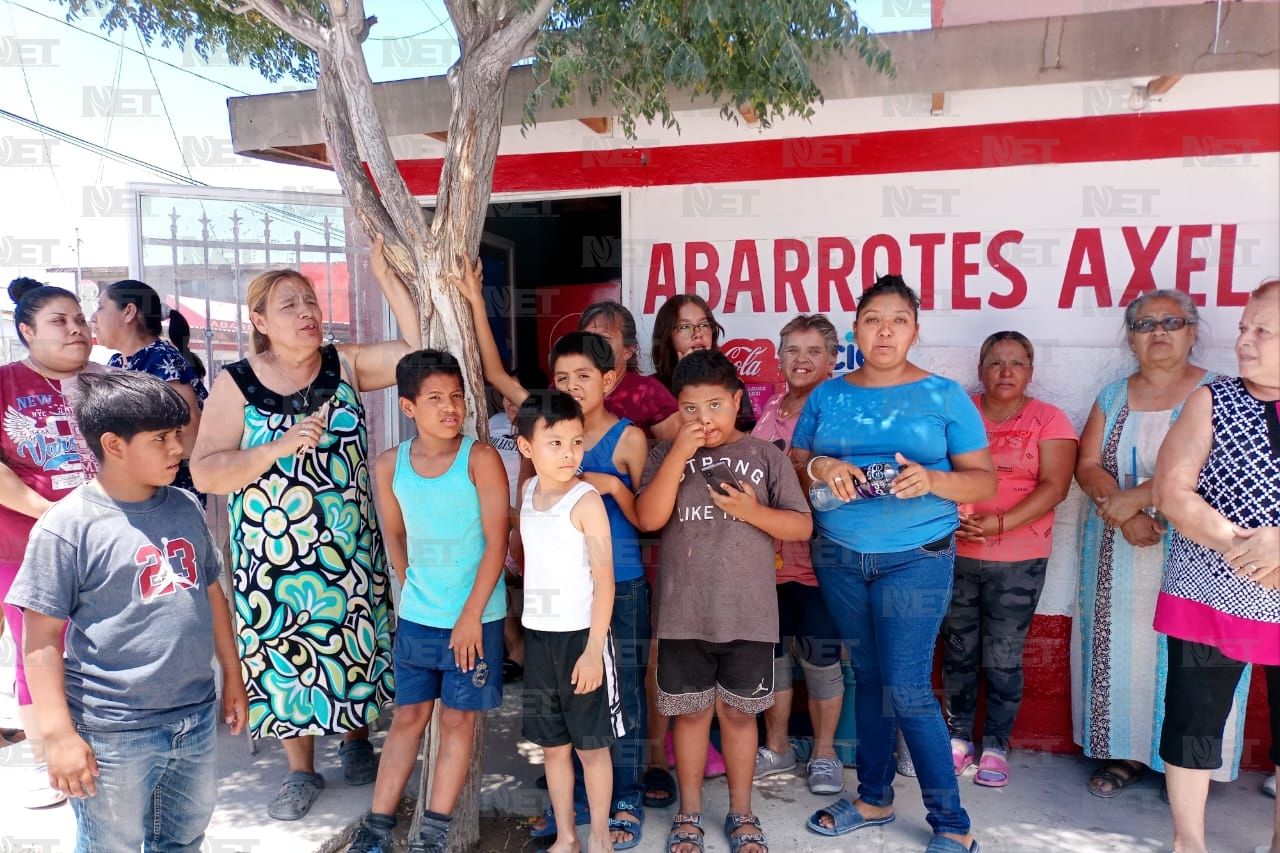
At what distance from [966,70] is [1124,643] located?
2.42 m

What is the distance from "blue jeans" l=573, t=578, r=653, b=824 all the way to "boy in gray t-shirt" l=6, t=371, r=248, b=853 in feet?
4.15

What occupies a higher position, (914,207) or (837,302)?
(914,207)

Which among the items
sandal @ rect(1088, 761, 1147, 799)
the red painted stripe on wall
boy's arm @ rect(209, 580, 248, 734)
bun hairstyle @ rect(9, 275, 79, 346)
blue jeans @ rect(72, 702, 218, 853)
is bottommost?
sandal @ rect(1088, 761, 1147, 799)

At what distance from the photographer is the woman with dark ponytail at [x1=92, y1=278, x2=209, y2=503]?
3.38 meters

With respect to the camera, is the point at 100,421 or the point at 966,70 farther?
the point at 966,70

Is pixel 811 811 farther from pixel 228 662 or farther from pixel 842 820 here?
pixel 228 662

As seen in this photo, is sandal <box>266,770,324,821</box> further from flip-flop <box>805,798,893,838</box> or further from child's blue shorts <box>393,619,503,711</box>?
flip-flop <box>805,798,893,838</box>

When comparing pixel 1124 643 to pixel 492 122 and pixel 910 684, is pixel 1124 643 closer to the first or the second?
pixel 910 684

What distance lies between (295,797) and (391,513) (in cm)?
125

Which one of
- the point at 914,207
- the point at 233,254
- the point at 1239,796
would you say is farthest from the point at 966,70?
the point at 233,254

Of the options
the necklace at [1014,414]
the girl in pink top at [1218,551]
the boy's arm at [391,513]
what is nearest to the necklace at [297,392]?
the boy's arm at [391,513]

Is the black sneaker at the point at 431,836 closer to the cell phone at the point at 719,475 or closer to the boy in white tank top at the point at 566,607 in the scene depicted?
the boy in white tank top at the point at 566,607

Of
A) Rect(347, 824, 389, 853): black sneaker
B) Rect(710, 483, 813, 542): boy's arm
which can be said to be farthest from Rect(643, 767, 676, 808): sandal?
Rect(710, 483, 813, 542): boy's arm

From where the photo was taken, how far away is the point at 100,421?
→ 2.13 metres
